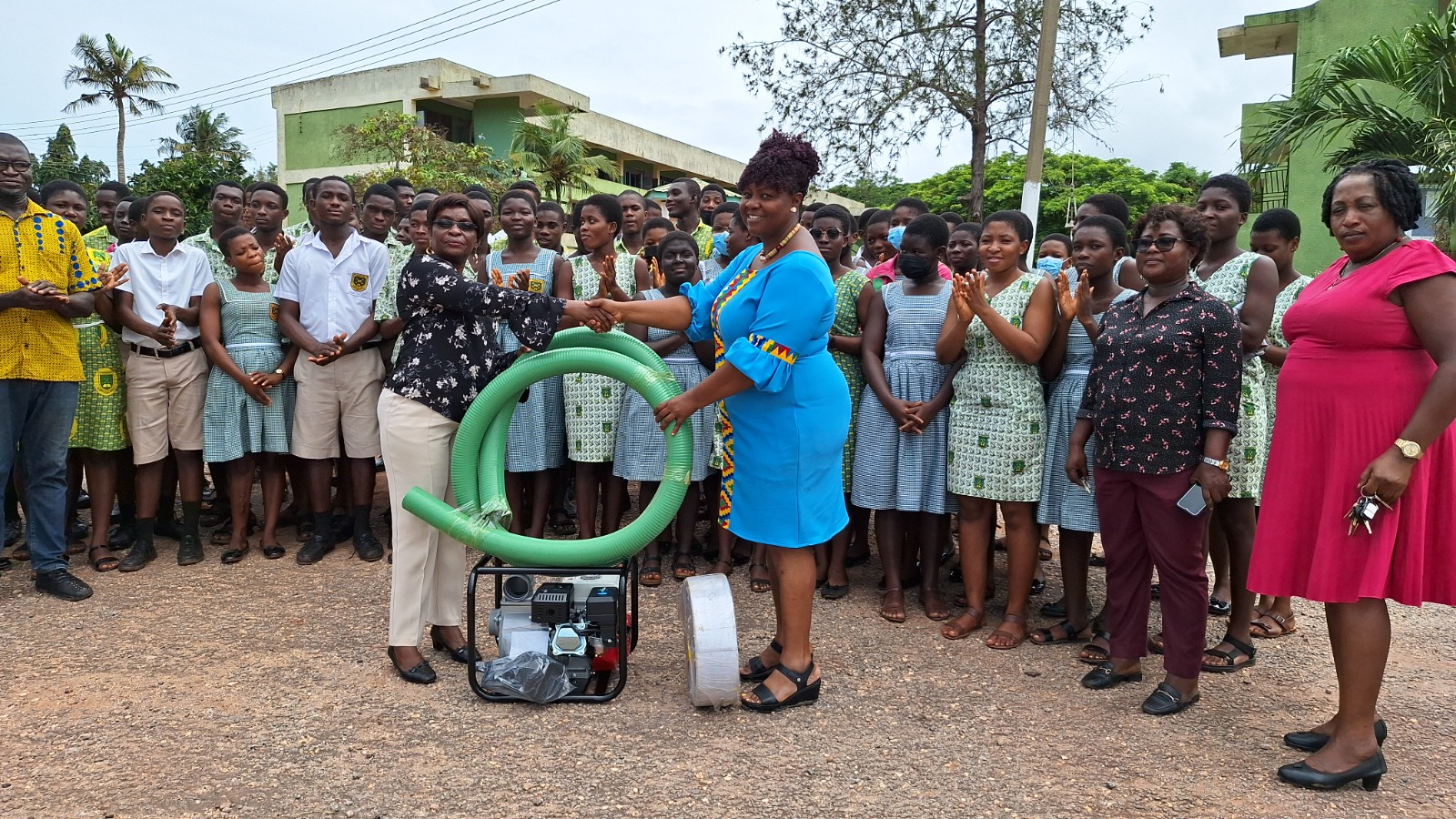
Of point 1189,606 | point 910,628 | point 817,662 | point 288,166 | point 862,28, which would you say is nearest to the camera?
point 1189,606

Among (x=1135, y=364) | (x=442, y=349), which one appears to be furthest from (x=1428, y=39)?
(x=442, y=349)

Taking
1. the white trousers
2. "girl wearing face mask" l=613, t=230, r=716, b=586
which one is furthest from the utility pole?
the white trousers

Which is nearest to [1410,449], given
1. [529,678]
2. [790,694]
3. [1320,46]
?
[790,694]

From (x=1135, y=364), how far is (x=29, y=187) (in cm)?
561

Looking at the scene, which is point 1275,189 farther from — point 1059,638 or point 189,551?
point 189,551

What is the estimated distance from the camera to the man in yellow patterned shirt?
496 cm

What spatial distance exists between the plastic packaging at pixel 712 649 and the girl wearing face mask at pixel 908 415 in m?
1.50

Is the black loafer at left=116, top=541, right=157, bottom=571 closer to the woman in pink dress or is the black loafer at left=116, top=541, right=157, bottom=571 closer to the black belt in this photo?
the black belt

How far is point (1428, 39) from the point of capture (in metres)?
10.5

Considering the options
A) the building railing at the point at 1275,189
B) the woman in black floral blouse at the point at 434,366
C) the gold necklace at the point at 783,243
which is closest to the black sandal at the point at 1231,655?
the gold necklace at the point at 783,243

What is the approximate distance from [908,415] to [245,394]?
391 cm

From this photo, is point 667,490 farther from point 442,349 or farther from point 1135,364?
point 1135,364

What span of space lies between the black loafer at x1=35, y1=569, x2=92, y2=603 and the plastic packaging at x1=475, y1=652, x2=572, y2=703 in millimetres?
2739

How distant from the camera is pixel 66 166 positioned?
1348 inches
